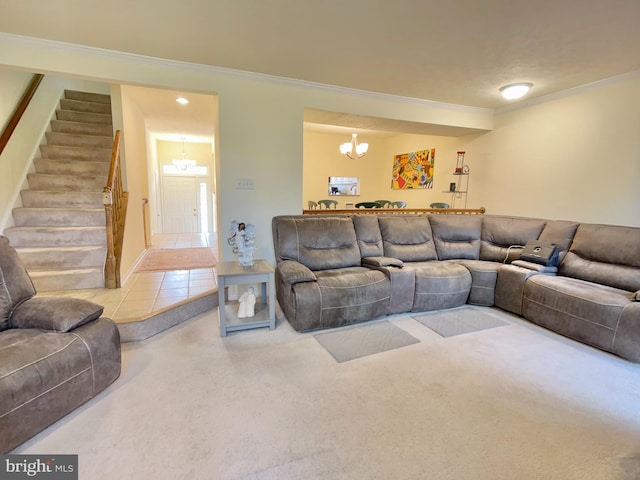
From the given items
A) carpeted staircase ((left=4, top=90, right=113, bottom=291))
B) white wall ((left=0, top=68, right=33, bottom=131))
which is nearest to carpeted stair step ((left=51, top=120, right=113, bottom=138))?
carpeted staircase ((left=4, top=90, right=113, bottom=291))

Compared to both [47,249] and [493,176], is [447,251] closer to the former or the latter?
[493,176]

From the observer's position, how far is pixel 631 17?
209 cm

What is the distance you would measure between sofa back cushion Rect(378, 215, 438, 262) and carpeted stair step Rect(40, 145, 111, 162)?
4135 mm

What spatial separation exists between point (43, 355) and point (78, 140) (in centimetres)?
405

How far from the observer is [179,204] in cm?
841

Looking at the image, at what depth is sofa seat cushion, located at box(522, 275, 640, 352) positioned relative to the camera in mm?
2508

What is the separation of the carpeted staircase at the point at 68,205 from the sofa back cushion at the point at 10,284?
1.38 meters

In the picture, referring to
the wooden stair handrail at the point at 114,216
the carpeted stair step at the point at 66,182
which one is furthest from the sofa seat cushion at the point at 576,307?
the carpeted stair step at the point at 66,182

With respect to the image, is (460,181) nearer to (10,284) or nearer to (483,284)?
(483,284)

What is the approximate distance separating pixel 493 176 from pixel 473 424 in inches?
154

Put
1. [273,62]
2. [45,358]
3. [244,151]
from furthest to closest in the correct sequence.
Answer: [244,151] → [273,62] → [45,358]

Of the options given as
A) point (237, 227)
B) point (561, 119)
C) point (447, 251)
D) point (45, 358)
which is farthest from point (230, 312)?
point (561, 119)

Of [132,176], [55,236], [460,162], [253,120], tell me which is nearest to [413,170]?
[460,162]

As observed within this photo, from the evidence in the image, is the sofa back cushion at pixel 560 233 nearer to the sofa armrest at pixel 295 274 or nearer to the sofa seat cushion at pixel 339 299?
the sofa seat cushion at pixel 339 299
